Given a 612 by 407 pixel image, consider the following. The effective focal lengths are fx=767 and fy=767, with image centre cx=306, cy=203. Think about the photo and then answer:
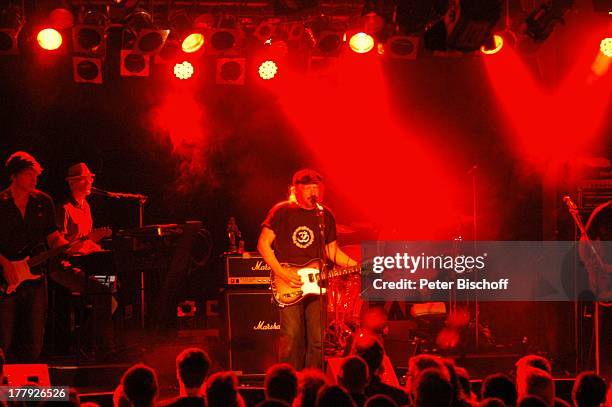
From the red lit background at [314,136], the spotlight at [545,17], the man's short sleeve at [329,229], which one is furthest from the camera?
the red lit background at [314,136]

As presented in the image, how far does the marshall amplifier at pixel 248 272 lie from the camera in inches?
332

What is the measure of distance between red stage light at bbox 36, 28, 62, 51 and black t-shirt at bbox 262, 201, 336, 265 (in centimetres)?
376

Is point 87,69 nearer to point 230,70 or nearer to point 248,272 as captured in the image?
point 230,70

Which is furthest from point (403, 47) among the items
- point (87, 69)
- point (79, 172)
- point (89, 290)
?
point (89, 290)

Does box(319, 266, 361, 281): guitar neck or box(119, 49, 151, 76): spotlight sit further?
box(119, 49, 151, 76): spotlight

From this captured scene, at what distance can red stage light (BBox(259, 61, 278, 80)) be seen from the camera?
1023cm

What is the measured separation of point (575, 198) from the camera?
30.3 feet

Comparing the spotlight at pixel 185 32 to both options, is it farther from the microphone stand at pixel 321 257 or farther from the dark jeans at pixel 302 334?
the dark jeans at pixel 302 334

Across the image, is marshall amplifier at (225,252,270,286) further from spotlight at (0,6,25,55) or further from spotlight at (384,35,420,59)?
spotlight at (0,6,25,55)

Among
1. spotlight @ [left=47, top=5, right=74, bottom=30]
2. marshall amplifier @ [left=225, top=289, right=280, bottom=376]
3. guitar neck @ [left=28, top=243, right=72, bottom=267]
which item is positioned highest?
spotlight @ [left=47, top=5, right=74, bottom=30]

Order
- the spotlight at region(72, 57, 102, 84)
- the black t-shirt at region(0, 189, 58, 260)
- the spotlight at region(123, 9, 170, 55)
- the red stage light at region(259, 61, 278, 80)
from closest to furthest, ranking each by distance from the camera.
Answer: the black t-shirt at region(0, 189, 58, 260)
the spotlight at region(123, 9, 170, 55)
the spotlight at region(72, 57, 102, 84)
the red stage light at region(259, 61, 278, 80)

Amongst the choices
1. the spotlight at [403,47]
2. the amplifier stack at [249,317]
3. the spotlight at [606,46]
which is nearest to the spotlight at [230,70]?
the spotlight at [403,47]

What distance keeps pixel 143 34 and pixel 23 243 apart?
307 cm

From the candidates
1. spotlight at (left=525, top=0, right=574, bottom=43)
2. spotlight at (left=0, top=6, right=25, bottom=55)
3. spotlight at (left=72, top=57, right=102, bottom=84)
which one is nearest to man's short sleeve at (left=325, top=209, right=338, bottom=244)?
spotlight at (left=525, top=0, right=574, bottom=43)
